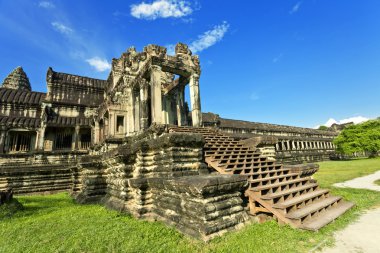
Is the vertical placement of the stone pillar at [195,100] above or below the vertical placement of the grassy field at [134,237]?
above

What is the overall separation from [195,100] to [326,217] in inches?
335

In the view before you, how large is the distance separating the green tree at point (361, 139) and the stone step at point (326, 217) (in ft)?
122

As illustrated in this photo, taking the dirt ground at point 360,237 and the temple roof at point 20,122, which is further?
the temple roof at point 20,122

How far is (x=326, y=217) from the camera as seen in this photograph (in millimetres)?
4719

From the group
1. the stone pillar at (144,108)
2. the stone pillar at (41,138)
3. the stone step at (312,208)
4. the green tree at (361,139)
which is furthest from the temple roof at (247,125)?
the stone step at (312,208)

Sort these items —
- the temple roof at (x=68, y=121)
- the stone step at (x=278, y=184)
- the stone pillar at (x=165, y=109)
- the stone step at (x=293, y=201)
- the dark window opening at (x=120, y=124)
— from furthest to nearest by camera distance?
1. the temple roof at (x=68, y=121)
2. the stone pillar at (x=165, y=109)
3. the dark window opening at (x=120, y=124)
4. the stone step at (x=278, y=184)
5. the stone step at (x=293, y=201)

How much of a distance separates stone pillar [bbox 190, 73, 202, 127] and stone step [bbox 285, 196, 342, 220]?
732cm

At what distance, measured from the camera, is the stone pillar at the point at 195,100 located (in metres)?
11.8

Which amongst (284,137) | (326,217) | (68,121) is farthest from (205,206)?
(284,137)

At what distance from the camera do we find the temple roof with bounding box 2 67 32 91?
31.5 metres

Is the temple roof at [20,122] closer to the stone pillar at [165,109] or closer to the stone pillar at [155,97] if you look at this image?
the stone pillar at [165,109]

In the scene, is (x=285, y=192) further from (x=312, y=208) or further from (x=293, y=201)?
(x=312, y=208)

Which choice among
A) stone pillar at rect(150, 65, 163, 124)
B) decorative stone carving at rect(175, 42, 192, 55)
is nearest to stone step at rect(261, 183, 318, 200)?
stone pillar at rect(150, 65, 163, 124)

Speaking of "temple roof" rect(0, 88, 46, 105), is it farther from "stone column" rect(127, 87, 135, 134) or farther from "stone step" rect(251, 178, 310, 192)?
"stone step" rect(251, 178, 310, 192)
